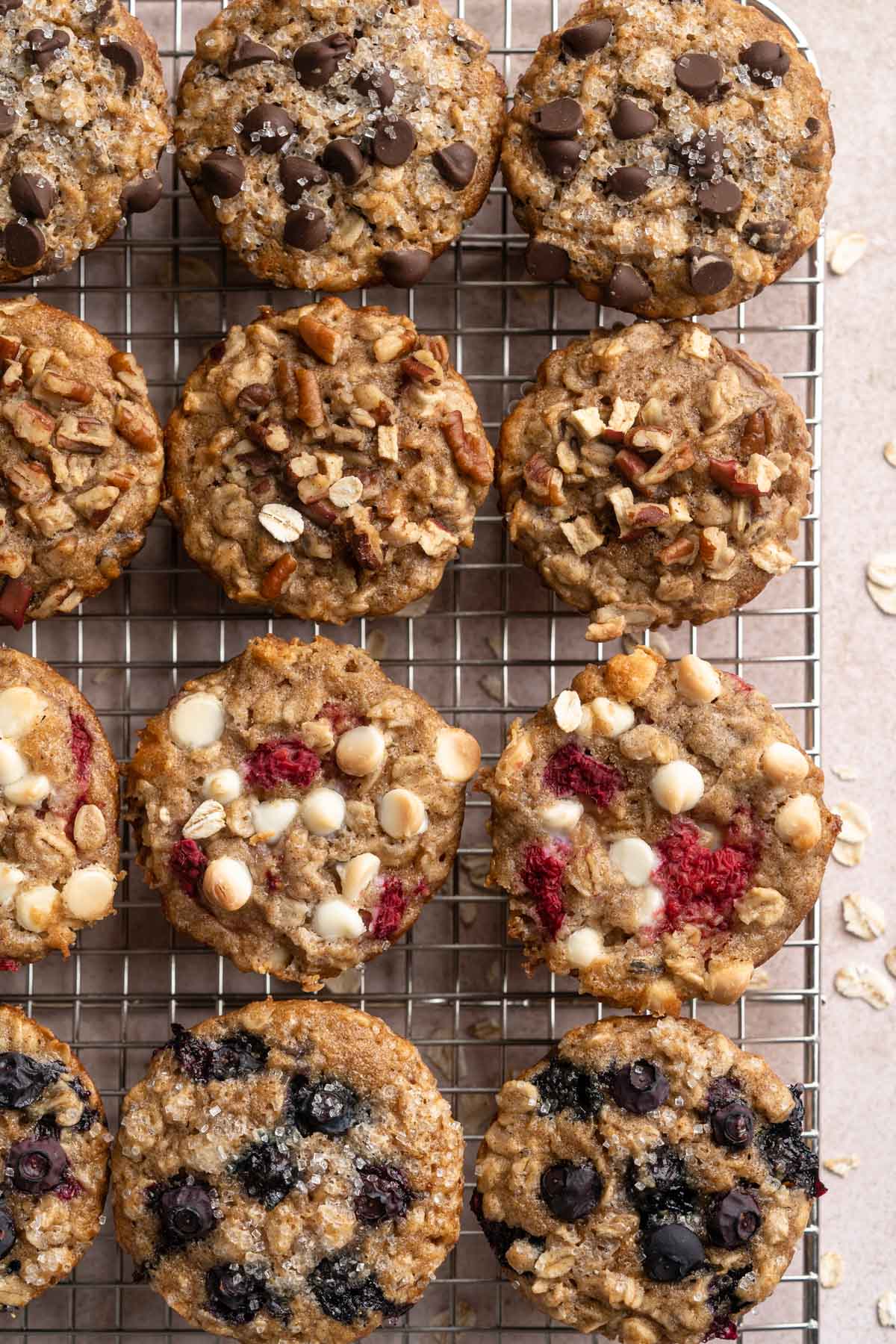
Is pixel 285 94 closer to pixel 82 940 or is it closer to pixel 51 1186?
pixel 82 940

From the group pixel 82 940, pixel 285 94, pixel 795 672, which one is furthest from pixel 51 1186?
pixel 285 94

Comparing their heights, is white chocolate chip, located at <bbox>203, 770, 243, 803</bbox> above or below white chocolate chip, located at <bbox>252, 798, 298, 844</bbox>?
above

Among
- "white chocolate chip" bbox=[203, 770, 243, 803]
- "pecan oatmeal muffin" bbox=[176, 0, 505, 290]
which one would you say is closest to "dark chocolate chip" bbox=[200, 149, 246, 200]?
"pecan oatmeal muffin" bbox=[176, 0, 505, 290]

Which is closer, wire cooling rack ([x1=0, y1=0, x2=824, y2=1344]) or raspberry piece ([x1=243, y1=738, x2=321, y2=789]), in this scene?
raspberry piece ([x1=243, y1=738, x2=321, y2=789])

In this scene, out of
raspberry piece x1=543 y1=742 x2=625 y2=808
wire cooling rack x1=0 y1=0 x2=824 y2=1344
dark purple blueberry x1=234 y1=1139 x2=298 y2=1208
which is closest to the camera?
dark purple blueberry x1=234 y1=1139 x2=298 y2=1208

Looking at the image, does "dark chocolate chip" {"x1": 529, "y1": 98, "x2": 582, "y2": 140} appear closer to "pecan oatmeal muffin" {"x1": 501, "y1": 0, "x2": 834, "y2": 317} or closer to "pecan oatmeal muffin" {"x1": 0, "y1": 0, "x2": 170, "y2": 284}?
"pecan oatmeal muffin" {"x1": 501, "y1": 0, "x2": 834, "y2": 317}

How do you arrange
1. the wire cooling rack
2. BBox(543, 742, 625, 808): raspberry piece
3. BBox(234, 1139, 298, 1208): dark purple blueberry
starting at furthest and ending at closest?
the wire cooling rack → BBox(543, 742, 625, 808): raspberry piece → BBox(234, 1139, 298, 1208): dark purple blueberry
